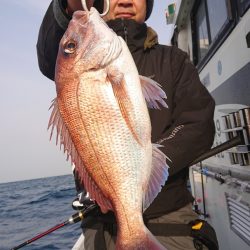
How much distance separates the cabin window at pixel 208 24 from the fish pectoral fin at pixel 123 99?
89.5 inches

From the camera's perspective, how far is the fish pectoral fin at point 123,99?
175 centimetres

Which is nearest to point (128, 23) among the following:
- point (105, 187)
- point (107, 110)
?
point (107, 110)

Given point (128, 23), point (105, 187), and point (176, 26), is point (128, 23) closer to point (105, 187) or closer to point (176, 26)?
point (105, 187)

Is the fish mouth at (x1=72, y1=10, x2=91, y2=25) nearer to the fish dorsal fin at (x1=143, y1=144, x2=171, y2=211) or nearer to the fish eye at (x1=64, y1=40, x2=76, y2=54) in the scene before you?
the fish eye at (x1=64, y1=40, x2=76, y2=54)

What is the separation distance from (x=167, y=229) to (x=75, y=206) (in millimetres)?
933

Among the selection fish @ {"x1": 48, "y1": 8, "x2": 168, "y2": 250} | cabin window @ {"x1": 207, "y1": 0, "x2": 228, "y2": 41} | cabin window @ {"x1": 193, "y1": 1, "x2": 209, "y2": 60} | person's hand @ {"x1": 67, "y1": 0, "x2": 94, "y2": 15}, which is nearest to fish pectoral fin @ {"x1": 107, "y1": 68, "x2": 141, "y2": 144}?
fish @ {"x1": 48, "y1": 8, "x2": 168, "y2": 250}

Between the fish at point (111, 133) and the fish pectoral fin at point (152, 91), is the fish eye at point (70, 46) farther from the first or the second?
the fish pectoral fin at point (152, 91)

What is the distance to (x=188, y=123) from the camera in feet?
6.80

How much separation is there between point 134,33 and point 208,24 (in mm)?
3041

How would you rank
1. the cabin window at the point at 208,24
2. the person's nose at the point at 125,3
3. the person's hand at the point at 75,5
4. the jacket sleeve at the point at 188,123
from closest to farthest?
the jacket sleeve at the point at 188,123
the person's hand at the point at 75,5
the person's nose at the point at 125,3
the cabin window at the point at 208,24

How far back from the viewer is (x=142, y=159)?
1738 mm

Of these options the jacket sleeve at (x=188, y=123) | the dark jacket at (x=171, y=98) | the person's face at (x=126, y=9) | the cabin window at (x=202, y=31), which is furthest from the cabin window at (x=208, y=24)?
the jacket sleeve at (x=188, y=123)

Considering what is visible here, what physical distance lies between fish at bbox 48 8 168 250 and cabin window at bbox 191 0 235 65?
226cm

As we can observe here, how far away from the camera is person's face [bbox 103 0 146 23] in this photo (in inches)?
98.0
